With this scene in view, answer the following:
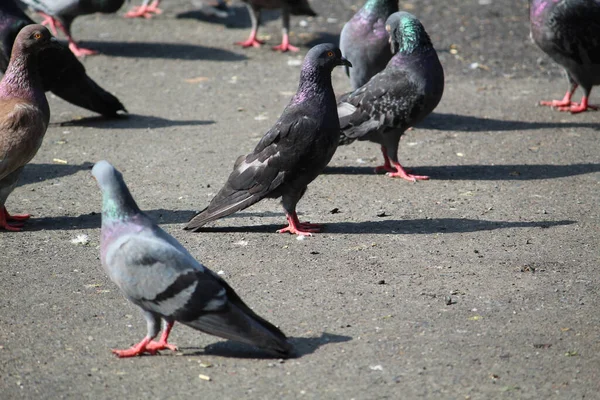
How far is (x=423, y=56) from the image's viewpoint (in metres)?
7.42

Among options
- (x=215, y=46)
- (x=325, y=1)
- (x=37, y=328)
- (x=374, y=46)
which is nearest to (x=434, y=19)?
(x=325, y=1)

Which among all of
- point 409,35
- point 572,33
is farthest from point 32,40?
point 572,33

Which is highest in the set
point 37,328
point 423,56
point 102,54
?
point 423,56

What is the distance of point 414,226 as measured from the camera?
639cm

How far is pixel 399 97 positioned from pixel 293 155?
1627mm

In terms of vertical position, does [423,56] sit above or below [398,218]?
above

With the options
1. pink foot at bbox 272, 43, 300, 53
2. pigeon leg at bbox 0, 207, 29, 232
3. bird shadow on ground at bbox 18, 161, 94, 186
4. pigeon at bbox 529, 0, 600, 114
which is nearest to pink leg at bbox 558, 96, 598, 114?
pigeon at bbox 529, 0, 600, 114

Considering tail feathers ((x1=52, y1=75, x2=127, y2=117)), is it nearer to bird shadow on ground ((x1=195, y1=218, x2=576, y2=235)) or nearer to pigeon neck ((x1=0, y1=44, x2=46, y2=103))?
pigeon neck ((x1=0, y1=44, x2=46, y2=103))

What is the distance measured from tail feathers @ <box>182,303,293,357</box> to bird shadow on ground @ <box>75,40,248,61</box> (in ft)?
24.3

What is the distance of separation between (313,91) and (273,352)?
Result: 2.43m

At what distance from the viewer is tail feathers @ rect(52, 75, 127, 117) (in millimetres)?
8656

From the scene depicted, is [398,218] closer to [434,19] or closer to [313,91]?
[313,91]

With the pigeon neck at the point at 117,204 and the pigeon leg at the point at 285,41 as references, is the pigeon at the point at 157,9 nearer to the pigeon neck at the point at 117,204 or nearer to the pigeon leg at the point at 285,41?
the pigeon leg at the point at 285,41

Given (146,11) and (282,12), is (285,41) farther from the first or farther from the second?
(146,11)
